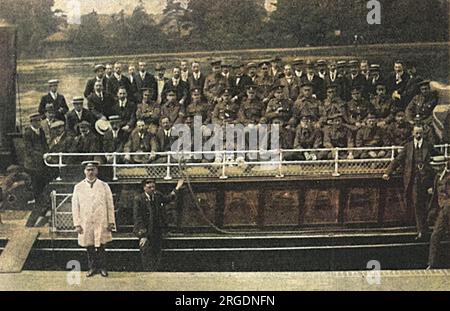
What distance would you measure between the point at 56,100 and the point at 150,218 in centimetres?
149

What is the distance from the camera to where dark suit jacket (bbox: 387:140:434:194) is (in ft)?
20.0

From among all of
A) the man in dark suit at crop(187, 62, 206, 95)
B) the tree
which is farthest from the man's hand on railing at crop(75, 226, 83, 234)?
the tree

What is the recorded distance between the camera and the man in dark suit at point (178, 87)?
20.2 feet

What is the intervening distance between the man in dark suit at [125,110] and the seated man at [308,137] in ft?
5.30

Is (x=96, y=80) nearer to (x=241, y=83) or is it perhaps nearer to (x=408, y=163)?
(x=241, y=83)

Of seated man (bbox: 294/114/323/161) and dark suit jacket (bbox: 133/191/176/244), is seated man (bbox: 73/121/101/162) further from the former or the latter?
seated man (bbox: 294/114/323/161)

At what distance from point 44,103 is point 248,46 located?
2.08 m

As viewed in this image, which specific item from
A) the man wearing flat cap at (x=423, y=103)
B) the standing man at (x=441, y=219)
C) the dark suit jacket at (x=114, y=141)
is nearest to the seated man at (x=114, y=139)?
the dark suit jacket at (x=114, y=141)

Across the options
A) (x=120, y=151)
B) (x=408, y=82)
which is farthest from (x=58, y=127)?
(x=408, y=82)

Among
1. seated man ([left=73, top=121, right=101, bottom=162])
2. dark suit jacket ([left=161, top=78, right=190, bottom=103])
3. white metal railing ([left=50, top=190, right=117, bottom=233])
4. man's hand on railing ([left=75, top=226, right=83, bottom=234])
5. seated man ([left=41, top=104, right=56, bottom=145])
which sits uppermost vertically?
dark suit jacket ([left=161, top=78, right=190, bottom=103])

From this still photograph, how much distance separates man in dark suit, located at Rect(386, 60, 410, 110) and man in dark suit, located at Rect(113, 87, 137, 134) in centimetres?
251

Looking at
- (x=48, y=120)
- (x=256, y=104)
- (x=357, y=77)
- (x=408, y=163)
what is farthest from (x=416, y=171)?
(x=48, y=120)

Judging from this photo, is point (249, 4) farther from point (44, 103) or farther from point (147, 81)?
point (44, 103)

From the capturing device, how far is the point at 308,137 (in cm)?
614
